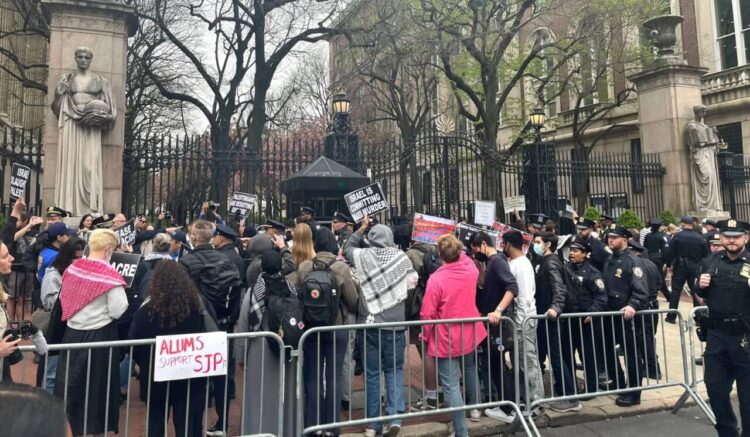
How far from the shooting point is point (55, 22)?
1131 centimetres

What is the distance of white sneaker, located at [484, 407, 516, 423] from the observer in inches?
213

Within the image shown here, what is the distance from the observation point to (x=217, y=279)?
17.0ft

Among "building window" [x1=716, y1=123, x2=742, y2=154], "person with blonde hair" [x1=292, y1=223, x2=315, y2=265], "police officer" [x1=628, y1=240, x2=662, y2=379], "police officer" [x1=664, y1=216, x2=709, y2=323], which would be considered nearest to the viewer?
"person with blonde hair" [x1=292, y1=223, x2=315, y2=265]

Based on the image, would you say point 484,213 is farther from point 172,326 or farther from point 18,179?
point 18,179

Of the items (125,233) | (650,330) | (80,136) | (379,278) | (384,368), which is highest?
(80,136)

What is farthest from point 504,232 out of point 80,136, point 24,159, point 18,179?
point 24,159

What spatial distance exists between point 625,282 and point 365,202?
392 cm

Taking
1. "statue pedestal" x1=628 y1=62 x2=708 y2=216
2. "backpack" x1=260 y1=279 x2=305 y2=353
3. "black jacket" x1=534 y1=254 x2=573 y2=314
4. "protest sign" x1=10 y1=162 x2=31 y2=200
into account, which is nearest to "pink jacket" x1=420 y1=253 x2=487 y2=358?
"black jacket" x1=534 y1=254 x2=573 y2=314

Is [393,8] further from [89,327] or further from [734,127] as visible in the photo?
[734,127]

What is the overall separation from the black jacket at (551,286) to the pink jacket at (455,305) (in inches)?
41.5

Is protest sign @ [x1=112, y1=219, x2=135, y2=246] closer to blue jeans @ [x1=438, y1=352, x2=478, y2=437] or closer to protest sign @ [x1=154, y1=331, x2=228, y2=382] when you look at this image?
protest sign @ [x1=154, y1=331, x2=228, y2=382]

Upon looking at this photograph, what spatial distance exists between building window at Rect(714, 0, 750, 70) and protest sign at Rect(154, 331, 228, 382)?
30725 millimetres

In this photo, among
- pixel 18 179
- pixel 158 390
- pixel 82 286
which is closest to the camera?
pixel 158 390

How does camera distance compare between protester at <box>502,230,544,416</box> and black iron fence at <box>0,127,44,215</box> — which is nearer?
protester at <box>502,230,544,416</box>
